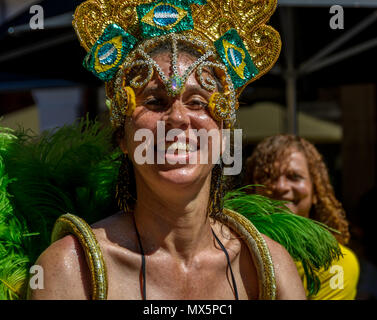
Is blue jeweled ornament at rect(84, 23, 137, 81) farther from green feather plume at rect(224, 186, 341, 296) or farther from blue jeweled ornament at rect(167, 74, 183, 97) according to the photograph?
green feather plume at rect(224, 186, 341, 296)

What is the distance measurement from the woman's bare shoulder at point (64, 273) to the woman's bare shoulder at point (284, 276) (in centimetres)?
65

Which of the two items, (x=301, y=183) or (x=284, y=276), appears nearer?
(x=284, y=276)

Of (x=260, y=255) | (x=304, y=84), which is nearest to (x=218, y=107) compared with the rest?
(x=260, y=255)

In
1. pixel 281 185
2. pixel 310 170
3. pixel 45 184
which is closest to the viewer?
pixel 45 184

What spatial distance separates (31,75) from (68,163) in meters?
2.69

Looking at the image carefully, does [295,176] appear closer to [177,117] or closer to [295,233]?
[295,233]

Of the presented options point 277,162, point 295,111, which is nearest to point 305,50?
point 295,111

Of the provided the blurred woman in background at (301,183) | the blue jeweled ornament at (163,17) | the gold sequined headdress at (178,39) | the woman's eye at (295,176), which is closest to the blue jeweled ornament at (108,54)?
the gold sequined headdress at (178,39)

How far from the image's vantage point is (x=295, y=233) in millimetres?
1982

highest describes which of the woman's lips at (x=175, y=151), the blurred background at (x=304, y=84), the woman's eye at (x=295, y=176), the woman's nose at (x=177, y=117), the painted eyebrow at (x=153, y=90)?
the blurred background at (x=304, y=84)

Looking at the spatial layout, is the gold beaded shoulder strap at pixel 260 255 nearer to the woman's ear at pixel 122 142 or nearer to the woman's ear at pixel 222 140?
the woman's ear at pixel 222 140

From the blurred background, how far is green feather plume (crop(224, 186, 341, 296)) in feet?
1.01

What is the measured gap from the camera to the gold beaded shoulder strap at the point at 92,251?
145cm

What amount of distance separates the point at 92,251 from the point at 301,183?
1.50 meters
